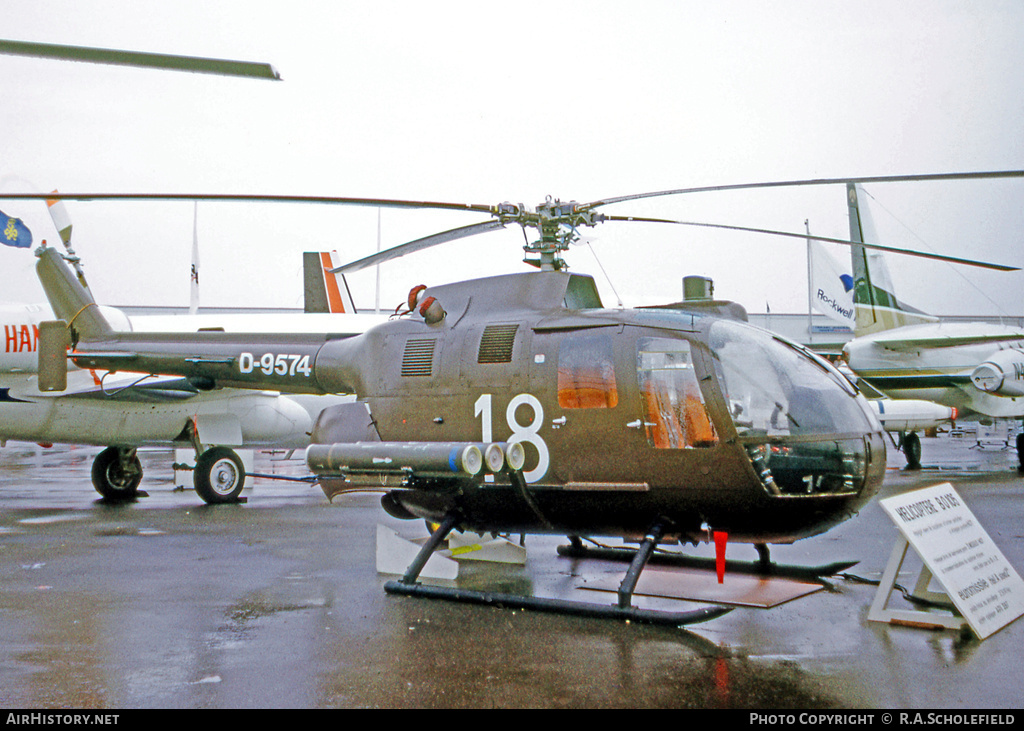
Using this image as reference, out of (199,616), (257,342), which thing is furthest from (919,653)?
(257,342)

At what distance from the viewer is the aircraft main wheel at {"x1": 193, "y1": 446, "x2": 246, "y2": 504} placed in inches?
515

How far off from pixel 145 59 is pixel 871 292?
21.6 meters

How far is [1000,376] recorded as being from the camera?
1769 centimetres

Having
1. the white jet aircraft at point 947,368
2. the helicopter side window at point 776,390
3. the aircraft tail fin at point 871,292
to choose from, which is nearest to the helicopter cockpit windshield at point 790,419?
the helicopter side window at point 776,390

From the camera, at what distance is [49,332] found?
952 cm

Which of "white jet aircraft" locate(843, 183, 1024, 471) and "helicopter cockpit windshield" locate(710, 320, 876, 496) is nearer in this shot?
"helicopter cockpit windshield" locate(710, 320, 876, 496)

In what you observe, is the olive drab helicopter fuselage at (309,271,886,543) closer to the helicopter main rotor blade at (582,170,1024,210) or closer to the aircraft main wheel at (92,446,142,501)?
the helicopter main rotor blade at (582,170,1024,210)

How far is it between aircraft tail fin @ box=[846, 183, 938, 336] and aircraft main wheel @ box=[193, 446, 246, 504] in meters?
16.3

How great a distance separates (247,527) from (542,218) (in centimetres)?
643

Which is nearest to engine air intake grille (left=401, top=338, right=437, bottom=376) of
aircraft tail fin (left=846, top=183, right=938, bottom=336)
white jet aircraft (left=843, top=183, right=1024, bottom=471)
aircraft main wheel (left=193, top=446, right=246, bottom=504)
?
aircraft main wheel (left=193, top=446, right=246, bottom=504)

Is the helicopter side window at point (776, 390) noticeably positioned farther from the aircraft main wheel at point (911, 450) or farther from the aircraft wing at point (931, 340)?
the aircraft main wheel at point (911, 450)

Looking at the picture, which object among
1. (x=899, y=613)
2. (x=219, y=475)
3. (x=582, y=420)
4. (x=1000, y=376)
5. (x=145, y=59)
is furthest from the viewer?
(x=1000, y=376)

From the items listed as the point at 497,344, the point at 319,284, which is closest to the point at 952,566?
the point at 497,344

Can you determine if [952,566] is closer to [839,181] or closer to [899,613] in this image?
[899,613]
